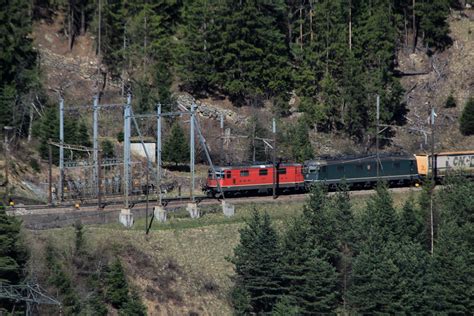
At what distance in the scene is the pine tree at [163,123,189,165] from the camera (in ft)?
266

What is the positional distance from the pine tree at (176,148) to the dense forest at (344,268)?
1716 cm

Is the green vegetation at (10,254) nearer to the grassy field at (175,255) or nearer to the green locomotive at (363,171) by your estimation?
the grassy field at (175,255)

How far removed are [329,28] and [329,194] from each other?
22.8m

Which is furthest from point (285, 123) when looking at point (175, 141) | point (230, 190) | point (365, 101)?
point (230, 190)

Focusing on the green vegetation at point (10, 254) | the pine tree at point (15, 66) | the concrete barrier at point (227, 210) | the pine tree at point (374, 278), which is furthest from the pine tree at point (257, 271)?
the pine tree at point (15, 66)

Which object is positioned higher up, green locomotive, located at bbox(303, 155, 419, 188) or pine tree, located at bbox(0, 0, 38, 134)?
pine tree, located at bbox(0, 0, 38, 134)

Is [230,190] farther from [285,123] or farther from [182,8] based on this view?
[182,8]

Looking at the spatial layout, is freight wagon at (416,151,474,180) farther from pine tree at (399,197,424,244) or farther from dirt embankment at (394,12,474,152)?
pine tree at (399,197,424,244)

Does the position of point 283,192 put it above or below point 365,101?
below

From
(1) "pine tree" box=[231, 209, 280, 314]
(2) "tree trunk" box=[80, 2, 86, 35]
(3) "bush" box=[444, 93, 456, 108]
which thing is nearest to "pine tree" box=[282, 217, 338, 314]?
(1) "pine tree" box=[231, 209, 280, 314]

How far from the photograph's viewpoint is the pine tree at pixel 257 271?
59375mm

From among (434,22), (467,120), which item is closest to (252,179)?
(467,120)

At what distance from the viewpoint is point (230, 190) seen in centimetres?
7344

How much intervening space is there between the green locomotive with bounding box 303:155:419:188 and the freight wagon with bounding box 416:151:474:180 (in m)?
0.55
